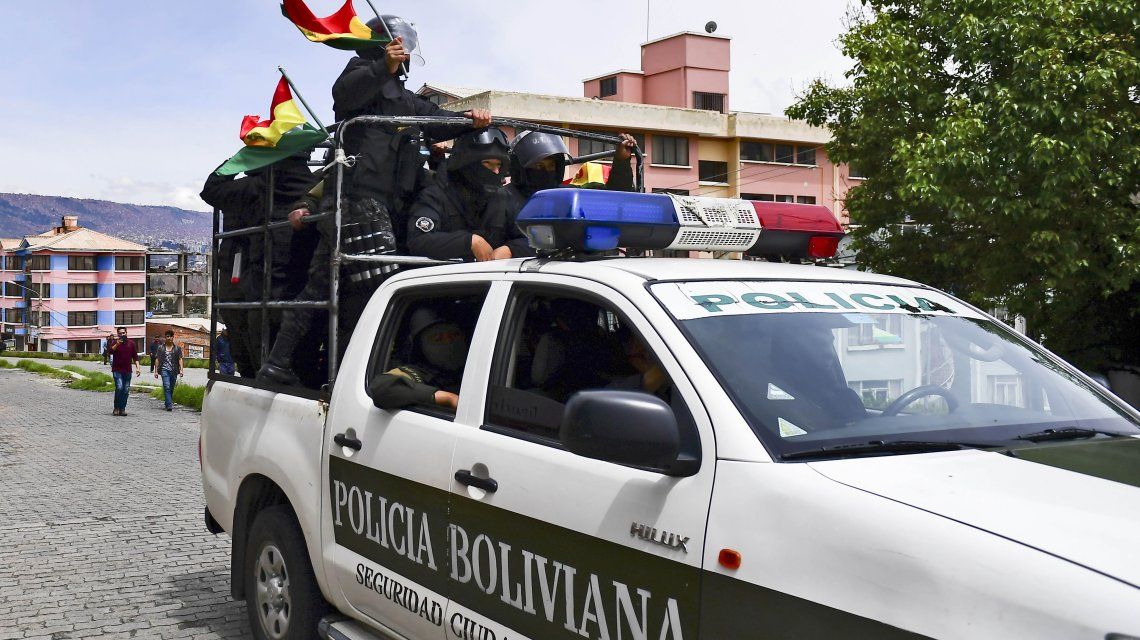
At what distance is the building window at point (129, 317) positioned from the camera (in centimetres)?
11850

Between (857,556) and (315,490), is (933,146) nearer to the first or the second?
(315,490)

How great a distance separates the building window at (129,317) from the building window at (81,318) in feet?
7.54

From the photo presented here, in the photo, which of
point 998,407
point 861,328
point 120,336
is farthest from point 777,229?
point 120,336

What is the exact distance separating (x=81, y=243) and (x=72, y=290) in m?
5.11

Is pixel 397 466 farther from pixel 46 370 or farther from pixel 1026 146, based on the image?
pixel 46 370

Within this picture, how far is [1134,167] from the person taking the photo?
15086 mm

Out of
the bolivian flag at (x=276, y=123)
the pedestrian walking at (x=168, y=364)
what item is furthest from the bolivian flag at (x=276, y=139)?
the pedestrian walking at (x=168, y=364)

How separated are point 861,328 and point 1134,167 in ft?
45.7

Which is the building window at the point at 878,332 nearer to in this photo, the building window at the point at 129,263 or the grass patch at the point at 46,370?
the grass patch at the point at 46,370

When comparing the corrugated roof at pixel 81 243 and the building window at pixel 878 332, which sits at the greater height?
the corrugated roof at pixel 81 243

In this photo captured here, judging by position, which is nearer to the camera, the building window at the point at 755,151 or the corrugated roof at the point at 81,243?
the building window at the point at 755,151

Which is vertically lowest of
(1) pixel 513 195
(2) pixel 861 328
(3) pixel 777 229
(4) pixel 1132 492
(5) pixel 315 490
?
(5) pixel 315 490

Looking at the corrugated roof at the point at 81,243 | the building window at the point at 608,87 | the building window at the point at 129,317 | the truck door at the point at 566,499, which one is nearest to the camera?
the truck door at the point at 566,499

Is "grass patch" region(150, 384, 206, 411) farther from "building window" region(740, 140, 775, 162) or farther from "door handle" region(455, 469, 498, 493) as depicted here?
"building window" region(740, 140, 775, 162)
